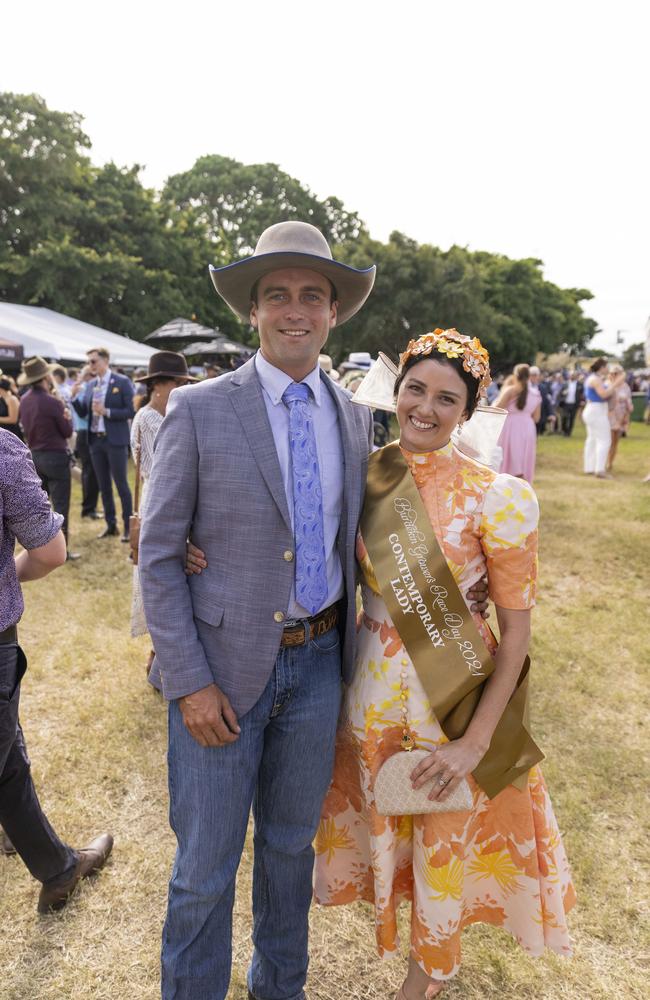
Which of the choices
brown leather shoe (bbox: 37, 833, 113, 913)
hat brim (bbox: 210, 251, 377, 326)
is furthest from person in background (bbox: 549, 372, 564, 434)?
brown leather shoe (bbox: 37, 833, 113, 913)

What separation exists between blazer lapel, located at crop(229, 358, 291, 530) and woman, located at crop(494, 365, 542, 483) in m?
6.04

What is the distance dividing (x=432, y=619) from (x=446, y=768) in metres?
0.42

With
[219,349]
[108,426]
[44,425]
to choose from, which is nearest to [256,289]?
[44,425]

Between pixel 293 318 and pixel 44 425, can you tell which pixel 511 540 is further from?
pixel 44 425

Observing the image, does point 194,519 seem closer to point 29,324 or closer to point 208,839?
point 208,839

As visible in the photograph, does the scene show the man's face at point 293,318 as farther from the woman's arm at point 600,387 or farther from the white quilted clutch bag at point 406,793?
the woman's arm at point 600,387

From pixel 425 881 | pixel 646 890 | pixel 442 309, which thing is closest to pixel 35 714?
pixel 425 881

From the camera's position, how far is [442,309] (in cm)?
2138

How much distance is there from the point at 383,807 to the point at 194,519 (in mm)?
1006

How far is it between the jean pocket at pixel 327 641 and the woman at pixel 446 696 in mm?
117

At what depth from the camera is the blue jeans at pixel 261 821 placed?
167cm

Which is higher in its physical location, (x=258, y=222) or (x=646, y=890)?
(x=258, y=222)

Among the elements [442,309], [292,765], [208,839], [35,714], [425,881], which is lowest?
[35,714]

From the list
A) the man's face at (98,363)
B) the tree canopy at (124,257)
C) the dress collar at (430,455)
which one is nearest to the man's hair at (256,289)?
the dress collar at (430,455)
